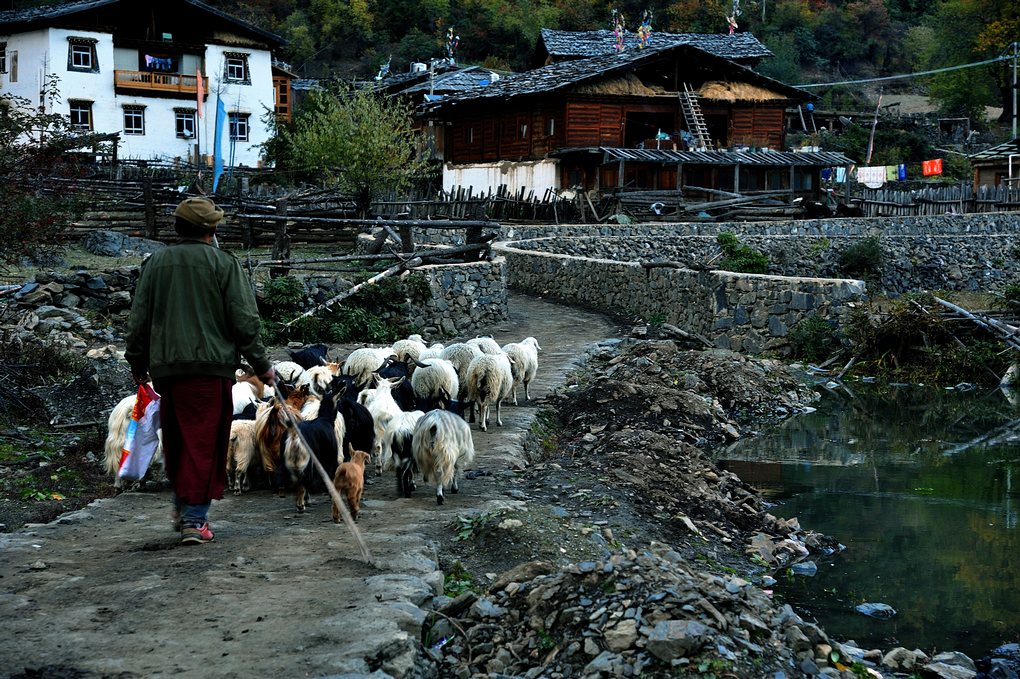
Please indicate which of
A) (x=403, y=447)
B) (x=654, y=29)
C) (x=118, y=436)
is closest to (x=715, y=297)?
(x=403, y=447)

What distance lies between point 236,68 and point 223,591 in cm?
4510

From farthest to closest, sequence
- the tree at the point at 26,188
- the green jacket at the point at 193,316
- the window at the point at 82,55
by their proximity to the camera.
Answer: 1. the window at the point at 82,55
2. the tree at the point at 26,188
3. the green jacket at the point at 193,316

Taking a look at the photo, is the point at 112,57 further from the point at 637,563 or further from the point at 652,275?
the point at 637,563

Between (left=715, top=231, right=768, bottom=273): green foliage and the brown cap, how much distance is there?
2132cm

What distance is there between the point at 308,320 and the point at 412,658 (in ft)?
37.6

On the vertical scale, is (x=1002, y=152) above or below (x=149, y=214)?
above

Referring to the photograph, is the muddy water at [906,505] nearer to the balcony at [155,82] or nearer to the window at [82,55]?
the balcony at [155,82]

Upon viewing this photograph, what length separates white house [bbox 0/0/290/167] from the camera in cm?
4291

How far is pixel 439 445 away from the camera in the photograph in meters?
7.71

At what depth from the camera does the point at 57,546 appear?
6.21 meters

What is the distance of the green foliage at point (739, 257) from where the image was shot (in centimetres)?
2677

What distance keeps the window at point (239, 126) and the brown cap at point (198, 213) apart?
42567mm

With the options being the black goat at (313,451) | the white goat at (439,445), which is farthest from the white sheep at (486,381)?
the black goat at (313,451)

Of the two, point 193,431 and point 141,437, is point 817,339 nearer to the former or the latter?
point 141,437
